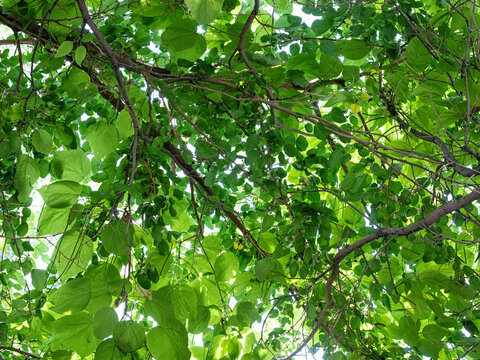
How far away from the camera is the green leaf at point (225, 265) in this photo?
1.35 m

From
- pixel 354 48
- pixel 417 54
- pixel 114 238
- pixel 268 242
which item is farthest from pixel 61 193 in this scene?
pixel 417 54

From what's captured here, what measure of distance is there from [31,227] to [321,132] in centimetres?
217

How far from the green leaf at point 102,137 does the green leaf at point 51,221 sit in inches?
7.9

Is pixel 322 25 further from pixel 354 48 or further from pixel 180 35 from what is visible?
pixel 180 35

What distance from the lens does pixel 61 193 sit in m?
1.09

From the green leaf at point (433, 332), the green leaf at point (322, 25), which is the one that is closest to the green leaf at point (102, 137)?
the green leaf at point (322, 25)

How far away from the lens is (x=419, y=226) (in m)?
1.25

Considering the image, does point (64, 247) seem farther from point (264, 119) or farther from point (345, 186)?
point (345, 186)

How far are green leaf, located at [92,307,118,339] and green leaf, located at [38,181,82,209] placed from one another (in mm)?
313

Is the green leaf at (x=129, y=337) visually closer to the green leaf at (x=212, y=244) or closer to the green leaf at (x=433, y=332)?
the green leaf at (x=212, y=244)

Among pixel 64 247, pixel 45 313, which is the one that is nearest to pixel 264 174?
pixel 64 247

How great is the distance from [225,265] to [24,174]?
0.64 metres

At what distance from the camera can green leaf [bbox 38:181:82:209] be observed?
108cm

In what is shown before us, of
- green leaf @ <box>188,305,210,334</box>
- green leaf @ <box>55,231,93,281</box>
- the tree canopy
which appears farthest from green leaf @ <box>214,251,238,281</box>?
green leaf @ <box>55,231,93,281</box>
